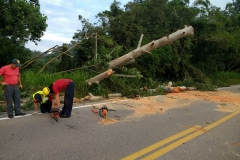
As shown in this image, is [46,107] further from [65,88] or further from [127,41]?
[127,41]

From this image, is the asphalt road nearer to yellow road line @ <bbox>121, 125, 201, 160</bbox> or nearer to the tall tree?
yellow road line @ <bbox>121, 125, 201, 160</bbox>

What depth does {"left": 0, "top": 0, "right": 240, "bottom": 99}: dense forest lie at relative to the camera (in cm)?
1081

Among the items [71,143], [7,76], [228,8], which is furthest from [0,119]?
[228,8]

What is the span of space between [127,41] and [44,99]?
362 inches

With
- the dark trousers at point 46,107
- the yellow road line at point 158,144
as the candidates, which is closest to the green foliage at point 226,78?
the yellow road line at point 158,144

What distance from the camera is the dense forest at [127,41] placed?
10.8 metres

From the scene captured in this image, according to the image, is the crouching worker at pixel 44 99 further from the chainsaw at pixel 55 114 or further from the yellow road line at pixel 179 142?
the yellow road line at pixel 179 142

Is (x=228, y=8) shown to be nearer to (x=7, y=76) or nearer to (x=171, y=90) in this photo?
(x=171, y=90)

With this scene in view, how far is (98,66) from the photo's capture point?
10781 mm

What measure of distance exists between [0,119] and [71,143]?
7.22ft

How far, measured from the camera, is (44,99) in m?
5.89

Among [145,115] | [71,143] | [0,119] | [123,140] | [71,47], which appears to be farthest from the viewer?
[71,47]

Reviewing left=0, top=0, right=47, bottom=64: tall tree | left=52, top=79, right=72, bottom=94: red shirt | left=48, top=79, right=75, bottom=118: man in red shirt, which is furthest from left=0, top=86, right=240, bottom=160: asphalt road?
left=0, top=0, right=47, bottom=64: tall tree

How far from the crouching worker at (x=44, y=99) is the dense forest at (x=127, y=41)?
451cm
